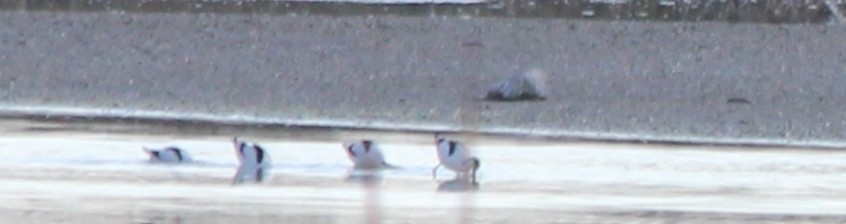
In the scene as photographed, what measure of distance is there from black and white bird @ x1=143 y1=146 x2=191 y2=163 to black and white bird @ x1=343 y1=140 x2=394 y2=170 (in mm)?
765

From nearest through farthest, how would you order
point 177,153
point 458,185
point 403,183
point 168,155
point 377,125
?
point 458,185 → point 403,183 → point 168,155 → point 177,153 → point 377,125

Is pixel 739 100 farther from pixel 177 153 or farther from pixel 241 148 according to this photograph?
pixel 177 153

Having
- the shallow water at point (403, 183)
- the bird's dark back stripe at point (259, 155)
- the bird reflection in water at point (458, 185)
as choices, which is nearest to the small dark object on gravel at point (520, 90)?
the shallow water at point (403, 183)

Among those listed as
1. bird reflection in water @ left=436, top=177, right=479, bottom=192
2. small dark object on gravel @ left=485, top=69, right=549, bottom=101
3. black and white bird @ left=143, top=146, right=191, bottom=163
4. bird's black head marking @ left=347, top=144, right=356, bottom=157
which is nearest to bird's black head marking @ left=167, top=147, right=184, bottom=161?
black and white bird @ left=143, top=146, right=191, bottom=163

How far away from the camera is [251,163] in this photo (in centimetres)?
1075

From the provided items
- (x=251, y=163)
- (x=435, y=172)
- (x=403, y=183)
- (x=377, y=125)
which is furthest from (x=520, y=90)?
(x=403, y=183)

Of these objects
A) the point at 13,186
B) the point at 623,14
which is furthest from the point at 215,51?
the point at 13,186

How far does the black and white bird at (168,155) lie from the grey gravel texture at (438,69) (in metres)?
1.86

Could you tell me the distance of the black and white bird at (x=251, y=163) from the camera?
1051cm

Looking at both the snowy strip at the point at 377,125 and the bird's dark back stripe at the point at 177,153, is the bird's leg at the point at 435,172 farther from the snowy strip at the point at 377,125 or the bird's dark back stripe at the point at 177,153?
the snowy strip at the point at 377,125

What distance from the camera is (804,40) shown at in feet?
59.0

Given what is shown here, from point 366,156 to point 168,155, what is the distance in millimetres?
886

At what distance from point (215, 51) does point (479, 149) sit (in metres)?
5.41

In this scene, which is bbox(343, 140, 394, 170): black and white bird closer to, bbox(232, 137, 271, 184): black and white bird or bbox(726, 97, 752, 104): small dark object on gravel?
bbox(232, 137, 271, 184): black and white bird
